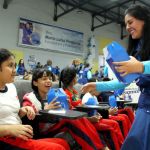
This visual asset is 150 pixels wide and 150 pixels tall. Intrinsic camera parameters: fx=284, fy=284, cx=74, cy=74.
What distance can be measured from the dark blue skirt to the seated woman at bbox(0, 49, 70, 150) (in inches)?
14.2

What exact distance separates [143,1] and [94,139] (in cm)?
984

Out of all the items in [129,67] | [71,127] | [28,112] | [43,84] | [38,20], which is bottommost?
[71,127]

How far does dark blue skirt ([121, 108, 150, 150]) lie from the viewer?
1306 millimetres

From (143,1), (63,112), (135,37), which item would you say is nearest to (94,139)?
(63,112)

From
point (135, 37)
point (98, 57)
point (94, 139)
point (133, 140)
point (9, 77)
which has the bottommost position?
point (94, 139)

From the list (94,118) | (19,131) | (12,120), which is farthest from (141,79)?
(94,118)

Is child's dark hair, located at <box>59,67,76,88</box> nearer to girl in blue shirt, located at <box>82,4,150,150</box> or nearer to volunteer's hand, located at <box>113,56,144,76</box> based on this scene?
girl in blue shirt, located at <box>82,4,150,150</box>

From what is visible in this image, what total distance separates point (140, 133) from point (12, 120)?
0.71 meters

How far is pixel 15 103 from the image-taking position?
1.67 m

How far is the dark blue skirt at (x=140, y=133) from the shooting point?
1.31 m

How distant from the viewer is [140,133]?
1329mm

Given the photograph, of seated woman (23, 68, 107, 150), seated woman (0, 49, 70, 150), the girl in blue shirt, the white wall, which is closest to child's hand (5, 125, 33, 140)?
seated woman (0, 49, 70, 150)

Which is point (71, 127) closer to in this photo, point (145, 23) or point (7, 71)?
point (7, 71)

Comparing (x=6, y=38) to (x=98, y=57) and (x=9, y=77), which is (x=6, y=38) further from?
(x=9, y=77)
